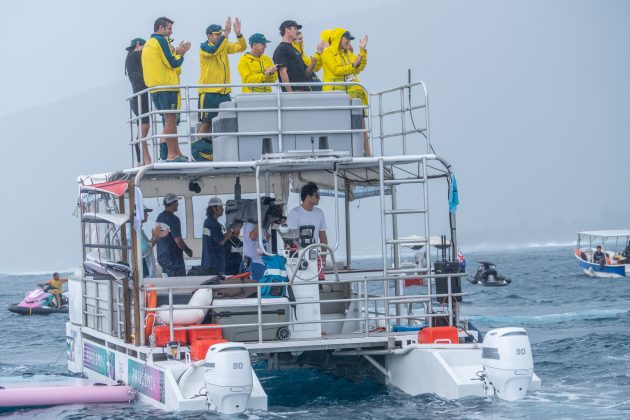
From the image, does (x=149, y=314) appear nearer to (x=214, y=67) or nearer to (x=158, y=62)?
(x=158, y=62)

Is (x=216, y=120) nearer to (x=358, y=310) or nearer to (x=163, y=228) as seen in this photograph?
(x=163, y=228)

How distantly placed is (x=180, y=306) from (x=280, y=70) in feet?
13.9

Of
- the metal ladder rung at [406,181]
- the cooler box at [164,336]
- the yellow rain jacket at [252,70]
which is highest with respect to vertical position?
the yellow rain jacket at [252,70]

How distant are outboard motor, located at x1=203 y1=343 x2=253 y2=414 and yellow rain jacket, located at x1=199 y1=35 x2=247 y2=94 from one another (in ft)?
17.2

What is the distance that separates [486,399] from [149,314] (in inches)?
162

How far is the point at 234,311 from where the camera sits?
1352 centimetres

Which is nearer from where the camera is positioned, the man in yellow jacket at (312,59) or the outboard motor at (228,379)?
the outboard motor at (228,379)

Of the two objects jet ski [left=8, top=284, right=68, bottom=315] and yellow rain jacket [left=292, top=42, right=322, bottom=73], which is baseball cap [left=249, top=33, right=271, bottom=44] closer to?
yellow rain jacket [left=292, top=42, right=322, bottom=73]

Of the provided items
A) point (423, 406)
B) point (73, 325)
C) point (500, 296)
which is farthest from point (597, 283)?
point (423, 406)

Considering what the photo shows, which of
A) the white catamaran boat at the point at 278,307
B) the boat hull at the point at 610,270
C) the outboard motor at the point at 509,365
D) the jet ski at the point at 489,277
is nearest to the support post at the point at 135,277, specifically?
the white catamaran boat at the point at 278,307

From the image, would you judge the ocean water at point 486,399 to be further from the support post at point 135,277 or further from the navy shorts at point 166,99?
the navy shorts at point 166,99

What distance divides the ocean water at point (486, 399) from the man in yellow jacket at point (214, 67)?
4.01 metres

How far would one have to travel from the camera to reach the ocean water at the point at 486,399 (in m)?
12.5

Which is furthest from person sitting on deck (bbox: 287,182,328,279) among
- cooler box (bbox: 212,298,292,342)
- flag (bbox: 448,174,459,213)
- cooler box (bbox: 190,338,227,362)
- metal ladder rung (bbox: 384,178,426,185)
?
cooler box (bbox: 190,338,227,362)
